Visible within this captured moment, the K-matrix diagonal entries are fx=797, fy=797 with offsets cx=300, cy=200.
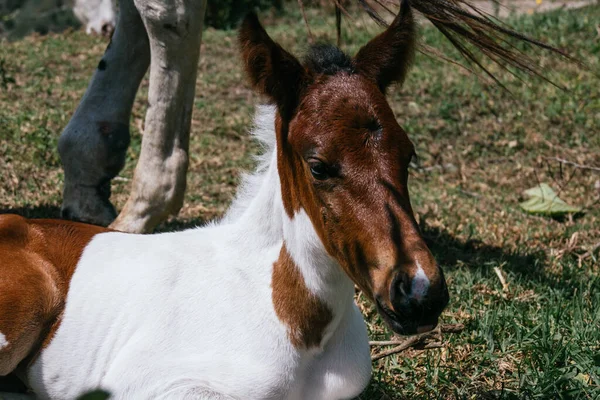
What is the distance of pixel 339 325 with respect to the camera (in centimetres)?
288

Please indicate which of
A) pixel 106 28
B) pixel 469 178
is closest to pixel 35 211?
pixel 469 178

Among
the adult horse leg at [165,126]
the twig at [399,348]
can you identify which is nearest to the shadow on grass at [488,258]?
the twig at [399,348]

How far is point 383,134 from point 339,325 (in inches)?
30.7

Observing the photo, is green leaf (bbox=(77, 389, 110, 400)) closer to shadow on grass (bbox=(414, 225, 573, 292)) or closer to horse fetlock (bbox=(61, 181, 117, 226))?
horse fetlock (bbox=(61, 181, 117, 226))

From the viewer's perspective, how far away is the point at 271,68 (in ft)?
8.66

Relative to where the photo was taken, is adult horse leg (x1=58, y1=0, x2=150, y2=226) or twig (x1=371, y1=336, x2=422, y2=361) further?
adult horse leg (x1=58, y1=0, x2=150, y2=226)

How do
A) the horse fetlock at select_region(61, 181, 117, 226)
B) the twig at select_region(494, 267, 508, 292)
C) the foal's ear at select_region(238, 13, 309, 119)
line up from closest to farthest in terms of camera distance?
the foal's ear at select_region(238, 13, 309, 119) < the twig at select_region(494, 267, 508, 292) < the horse fetlock at select_region(61, 181, 117, 226)

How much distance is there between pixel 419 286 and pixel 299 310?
0.70m

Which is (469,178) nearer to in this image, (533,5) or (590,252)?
(590,252)

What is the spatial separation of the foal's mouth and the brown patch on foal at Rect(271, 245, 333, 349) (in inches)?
19.4

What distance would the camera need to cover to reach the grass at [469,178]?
3496 millimetres

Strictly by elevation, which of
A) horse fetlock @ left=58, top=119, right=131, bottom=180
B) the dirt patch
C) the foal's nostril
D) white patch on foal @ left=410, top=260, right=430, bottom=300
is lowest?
the dirt patch

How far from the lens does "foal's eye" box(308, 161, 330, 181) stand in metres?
2.50

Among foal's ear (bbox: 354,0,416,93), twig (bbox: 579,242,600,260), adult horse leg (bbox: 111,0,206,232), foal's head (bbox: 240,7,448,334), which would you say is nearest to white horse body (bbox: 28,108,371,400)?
foal's head (bbox: 240,7,448,334)
